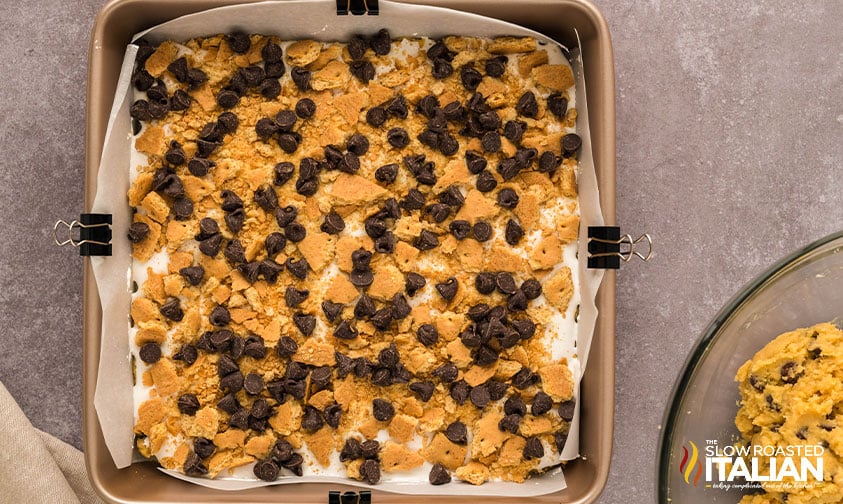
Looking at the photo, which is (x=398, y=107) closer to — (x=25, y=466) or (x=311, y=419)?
(x=311, y=419)

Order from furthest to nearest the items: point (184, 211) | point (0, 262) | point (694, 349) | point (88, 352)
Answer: point (0, 262)
point (184, 211)
point (88, 352)
point (694, 349)

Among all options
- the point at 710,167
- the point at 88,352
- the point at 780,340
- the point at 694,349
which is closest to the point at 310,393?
the point at 88,352

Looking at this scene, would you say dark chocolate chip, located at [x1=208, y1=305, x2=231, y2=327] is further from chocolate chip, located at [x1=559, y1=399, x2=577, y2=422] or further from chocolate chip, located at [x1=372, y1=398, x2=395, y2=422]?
chocolate chip, located at [x1=559, y1=399, x2=577, y2=422]

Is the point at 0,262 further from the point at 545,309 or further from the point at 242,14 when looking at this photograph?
the point at 545,309

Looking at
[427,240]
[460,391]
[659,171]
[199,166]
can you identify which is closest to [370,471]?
[460,391]

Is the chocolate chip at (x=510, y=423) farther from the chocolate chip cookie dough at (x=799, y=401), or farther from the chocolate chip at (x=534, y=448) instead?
the chocolate chip cookie dough at (x=799, y=401)
